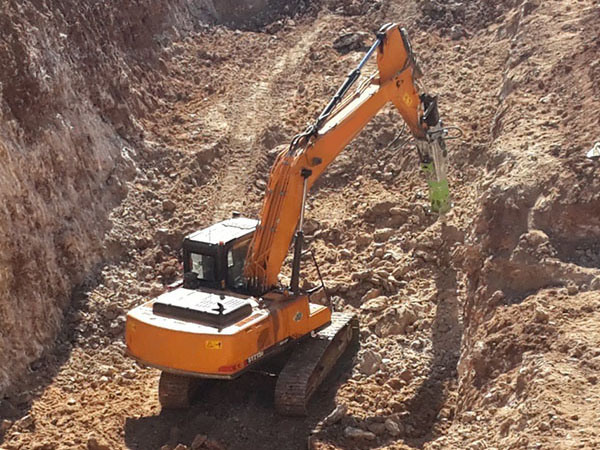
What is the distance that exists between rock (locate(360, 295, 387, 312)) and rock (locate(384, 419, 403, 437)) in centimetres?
275

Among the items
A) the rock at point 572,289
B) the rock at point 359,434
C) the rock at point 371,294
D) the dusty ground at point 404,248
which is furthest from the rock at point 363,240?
the rock at point 572,289

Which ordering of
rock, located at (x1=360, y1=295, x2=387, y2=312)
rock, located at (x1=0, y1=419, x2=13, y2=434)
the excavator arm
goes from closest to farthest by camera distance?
rock, located at (x1=0, y1=419, x2=13, y2=434) < the excavator arm < rock, located at (x1=360, y1=295, x2=387, y2=312)

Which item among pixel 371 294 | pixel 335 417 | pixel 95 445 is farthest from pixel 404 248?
pixel 95 445

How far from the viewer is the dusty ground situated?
1052cm

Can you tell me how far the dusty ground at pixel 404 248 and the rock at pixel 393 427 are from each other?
0.02m

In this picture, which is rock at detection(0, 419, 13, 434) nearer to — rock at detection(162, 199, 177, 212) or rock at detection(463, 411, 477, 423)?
rock at detection(463, 411, 477, 423)

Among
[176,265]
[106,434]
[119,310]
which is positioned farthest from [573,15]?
[106,434]

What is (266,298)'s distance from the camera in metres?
11.7

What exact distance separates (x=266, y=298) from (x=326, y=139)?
2.20m

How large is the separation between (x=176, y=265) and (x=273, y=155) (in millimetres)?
3848

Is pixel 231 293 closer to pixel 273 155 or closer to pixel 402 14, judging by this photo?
pixel 273 155

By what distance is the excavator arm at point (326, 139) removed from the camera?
1157 cm

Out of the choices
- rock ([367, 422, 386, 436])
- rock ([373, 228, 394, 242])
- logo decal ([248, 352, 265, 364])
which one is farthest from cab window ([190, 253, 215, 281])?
rock ([373, 228, 394, 242])

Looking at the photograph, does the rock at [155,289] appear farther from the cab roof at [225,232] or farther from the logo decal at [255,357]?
the logo decal at [255,357]
